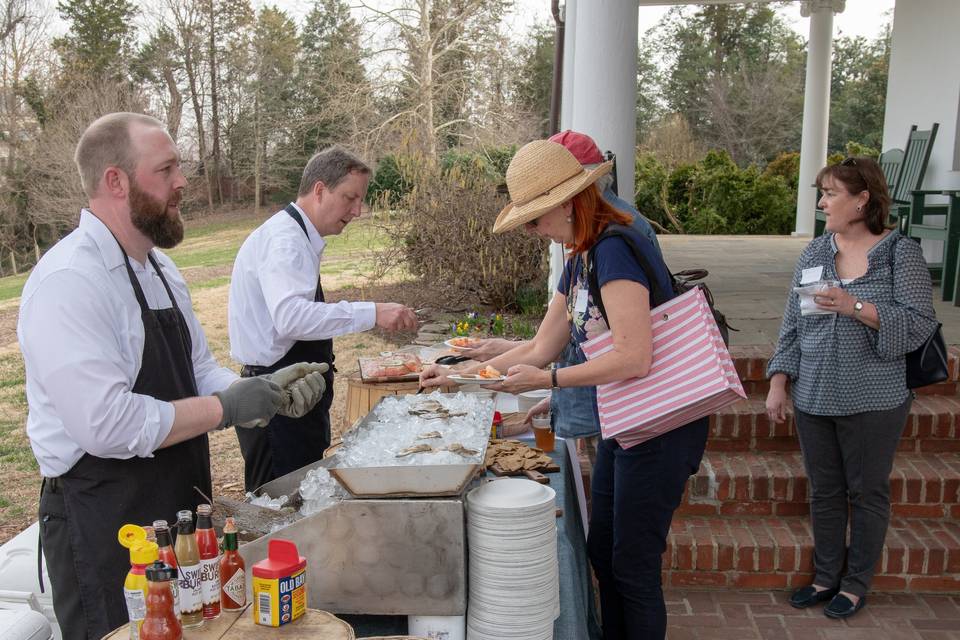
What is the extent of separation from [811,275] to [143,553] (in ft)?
9.27

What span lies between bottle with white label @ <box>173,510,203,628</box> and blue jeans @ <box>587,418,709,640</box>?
4.45 ft

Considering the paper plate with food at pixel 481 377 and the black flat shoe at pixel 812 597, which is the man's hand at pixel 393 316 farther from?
the black flat shoe at pixel 812 597

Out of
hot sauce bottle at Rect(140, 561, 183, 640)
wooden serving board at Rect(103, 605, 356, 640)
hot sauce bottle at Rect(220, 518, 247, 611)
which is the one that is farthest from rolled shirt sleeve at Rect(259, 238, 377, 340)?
hot sauce bottle at Rect(140, 561, 183, 640)

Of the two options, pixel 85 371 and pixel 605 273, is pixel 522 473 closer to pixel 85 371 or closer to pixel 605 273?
pixel 605 273

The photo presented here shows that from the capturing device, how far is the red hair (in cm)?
237

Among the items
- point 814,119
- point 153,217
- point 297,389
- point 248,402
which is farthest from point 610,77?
point 814,119

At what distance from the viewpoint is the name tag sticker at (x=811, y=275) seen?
11.0 ft

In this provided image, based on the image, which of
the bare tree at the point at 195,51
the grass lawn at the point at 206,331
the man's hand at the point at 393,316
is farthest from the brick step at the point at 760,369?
the bare tree at the point at 195,51

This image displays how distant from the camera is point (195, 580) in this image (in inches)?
62.9

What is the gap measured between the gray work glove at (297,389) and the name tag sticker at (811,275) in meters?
2.10

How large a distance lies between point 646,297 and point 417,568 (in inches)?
38.9

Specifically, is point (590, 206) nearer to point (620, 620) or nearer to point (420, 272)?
point (620, 620)

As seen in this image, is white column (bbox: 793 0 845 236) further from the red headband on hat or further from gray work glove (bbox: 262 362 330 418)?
gray work glove (bbox: 262 362 330 418)

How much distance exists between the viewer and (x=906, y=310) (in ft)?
10.5
